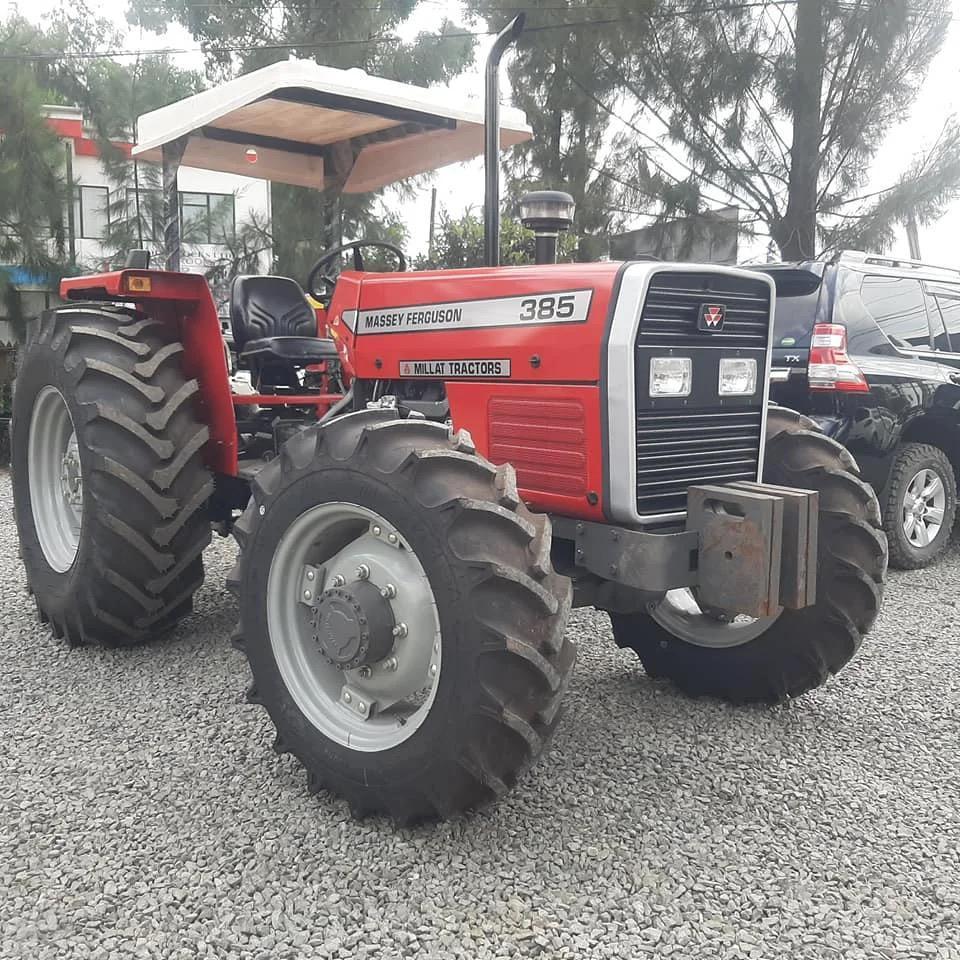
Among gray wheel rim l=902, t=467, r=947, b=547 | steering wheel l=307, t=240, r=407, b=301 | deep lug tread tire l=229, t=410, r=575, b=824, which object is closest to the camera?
deep lug tread tire l=229, t=410, r=575, b=824

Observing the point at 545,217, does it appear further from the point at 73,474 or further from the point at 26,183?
the point at 26,183

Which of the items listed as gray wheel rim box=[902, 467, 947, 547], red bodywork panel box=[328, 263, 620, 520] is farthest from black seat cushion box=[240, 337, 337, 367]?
gray wheel rim box=[902, 467, 947, 547]

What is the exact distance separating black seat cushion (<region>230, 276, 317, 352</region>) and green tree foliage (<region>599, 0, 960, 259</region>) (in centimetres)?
640

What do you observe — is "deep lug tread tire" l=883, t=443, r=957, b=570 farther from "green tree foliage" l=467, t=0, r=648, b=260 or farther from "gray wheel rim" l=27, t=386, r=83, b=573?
"green tree foliage" l=467, t=0, r=648, b=260

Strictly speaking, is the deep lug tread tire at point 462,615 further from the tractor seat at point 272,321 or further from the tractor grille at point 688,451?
the tractor seat at point 272,321

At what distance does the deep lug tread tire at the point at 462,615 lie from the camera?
7.34 feet

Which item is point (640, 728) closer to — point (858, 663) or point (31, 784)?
Result: point (858, 663)

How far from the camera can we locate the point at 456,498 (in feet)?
7.49

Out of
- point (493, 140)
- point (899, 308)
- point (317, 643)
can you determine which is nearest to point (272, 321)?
point (493, 140)

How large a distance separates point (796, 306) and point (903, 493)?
50.9 inches

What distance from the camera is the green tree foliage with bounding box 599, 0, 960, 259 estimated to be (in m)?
9.15

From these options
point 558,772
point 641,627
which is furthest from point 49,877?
point 641,627

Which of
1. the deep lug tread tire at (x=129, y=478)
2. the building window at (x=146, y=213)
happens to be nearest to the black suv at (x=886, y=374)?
the deep lug tread tire at (x=129, y=478)

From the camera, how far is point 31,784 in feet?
9.12
